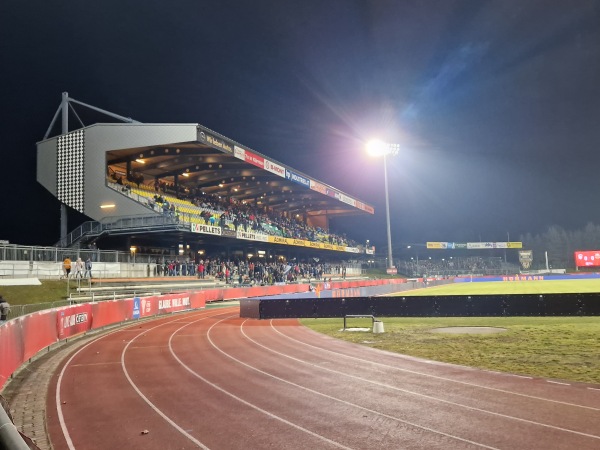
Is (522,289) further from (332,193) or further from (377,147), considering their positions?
(332,193)

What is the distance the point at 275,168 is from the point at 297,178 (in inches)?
214

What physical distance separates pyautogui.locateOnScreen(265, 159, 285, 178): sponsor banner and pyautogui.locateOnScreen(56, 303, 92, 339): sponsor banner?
97.1 feet

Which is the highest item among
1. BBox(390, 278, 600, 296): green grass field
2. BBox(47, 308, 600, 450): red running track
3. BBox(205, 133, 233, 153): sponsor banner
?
BBox(205, 133, 233, 153): sponsor banner

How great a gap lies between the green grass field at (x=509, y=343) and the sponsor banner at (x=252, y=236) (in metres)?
22.2

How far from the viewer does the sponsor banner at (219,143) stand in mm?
38031

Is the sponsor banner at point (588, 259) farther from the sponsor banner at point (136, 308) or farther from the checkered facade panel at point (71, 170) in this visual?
the checkered facade panel at point (71, 170)

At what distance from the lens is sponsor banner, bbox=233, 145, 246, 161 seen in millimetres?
42094

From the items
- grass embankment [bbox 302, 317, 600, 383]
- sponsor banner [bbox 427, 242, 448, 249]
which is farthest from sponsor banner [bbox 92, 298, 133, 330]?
sponsor banner [bbox 427, 242, 448, 249]

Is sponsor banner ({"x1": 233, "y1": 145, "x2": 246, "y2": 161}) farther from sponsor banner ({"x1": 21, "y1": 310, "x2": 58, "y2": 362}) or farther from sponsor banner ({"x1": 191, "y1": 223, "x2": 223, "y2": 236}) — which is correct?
sponsor banner ({"x1": 21, "y1": 310, "x2": 58, "y2": 362})

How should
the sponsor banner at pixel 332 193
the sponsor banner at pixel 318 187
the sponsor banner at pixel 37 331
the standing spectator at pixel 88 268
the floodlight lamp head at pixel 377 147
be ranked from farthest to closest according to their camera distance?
the sponsor banner at pixel 332 193 → the floodlight lamp head at pixel 377 147 → the sponsor banner at pixel 318 187 → the standing spectator at pixel 88 268 → the sponsor banner at pixel 37 331

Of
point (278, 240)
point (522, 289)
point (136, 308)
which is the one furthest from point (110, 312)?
point (522, 289)

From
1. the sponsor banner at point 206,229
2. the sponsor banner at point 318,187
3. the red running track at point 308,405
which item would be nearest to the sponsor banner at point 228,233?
the sponsor banner at point 206,229

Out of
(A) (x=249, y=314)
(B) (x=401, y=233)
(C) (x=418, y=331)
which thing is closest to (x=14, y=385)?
(C) (x=418, y=331)

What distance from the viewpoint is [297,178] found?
5444cm
